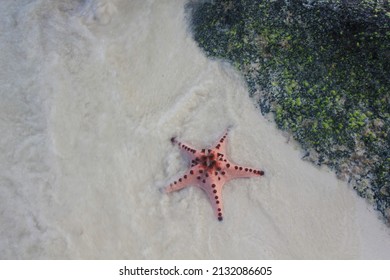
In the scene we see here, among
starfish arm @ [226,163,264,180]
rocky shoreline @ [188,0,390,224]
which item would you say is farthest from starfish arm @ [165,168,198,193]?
rocky shoreline @ [188,0,390,224]

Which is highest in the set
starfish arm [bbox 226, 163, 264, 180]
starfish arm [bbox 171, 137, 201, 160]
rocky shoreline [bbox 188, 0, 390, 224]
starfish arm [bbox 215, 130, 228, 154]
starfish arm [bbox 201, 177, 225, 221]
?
rocky shoreline [bbox 188, 0, 390, 224]

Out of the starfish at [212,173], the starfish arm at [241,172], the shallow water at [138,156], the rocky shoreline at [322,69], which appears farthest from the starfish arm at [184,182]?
the rocky shoreline at [322,69]

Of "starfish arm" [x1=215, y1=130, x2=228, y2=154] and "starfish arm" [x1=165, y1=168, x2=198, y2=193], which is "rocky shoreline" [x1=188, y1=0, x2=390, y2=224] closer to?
"starfish arm" [x1=215, y1=130, x2=228, y2=154]

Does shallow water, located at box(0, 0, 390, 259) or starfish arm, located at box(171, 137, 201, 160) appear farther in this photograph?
starfish arm, located at box(171, 137, 201, 160)

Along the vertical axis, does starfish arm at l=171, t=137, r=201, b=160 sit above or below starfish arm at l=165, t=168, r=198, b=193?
above

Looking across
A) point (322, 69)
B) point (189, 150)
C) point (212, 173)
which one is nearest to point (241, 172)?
point (212, 173)

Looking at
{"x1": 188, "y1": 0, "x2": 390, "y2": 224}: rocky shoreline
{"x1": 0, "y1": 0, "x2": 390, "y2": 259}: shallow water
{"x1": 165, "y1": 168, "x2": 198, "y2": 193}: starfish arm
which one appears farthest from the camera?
{"x1": 188, "y1": 0, "x2": 390, "y2": 224}: rocky shoreline

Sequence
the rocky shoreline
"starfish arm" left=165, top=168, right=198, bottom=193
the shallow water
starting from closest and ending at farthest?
the shallow water
"starfish arm" left=165, top=168, right=198, bottom=193
the rocky shoreline

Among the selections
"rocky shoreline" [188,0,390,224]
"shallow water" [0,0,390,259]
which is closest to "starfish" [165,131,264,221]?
"shallow water" [0,0,390,259]
